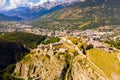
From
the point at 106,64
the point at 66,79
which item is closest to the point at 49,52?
the point at 66,79

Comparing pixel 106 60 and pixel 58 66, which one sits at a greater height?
pixel 106 60

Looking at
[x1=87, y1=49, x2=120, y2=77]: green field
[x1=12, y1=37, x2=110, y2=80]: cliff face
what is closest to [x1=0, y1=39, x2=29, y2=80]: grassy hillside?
[x1=12, y1=37, x2=110, y2=80]: cliff face

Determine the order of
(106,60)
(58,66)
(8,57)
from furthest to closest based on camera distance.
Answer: (8,57) < (58,66) < (106,60)

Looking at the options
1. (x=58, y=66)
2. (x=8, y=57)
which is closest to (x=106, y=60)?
(x=58, y=66)

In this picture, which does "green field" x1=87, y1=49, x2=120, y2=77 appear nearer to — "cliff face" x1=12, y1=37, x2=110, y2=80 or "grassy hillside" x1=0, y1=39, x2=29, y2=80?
"cliff face" x1=12, y1=37, x2=110, y2=80

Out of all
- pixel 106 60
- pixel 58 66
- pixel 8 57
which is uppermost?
pixel 106 60

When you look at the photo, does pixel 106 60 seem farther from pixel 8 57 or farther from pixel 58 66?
pixel 8 57

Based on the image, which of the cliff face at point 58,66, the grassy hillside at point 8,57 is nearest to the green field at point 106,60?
the cliff face at point 58,66

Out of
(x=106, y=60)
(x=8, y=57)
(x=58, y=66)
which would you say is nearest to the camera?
(x=106, y=60)

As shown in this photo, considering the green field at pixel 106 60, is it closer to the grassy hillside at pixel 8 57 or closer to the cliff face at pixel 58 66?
the cliff face at pixel 58 66
